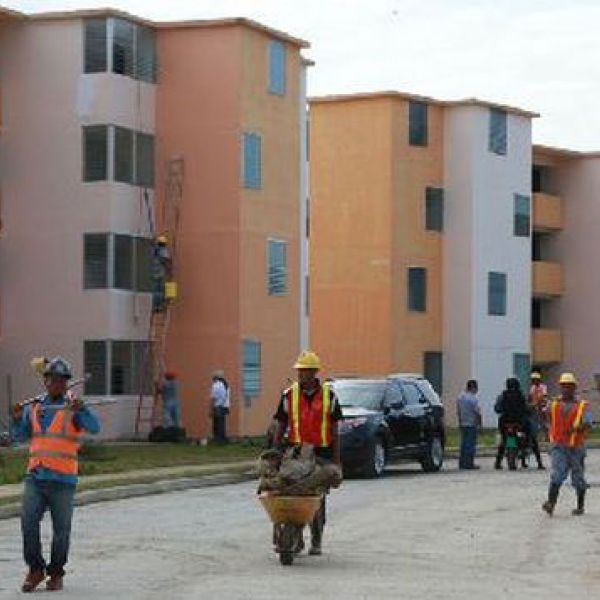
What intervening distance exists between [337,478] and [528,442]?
17.5 meters

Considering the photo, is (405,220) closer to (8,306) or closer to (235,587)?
(8,306)

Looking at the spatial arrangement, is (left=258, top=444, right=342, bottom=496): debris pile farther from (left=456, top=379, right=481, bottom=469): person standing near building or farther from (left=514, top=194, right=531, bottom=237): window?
(left=514, top=194, right=531, bottom=237): window

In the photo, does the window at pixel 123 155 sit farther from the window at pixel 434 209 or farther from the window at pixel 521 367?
the window at pixel 521 367

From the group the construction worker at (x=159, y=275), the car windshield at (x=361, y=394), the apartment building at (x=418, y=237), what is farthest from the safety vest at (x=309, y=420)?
the apartment building at (x=418, y=237)

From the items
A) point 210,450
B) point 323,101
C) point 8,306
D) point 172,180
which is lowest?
point 210,450

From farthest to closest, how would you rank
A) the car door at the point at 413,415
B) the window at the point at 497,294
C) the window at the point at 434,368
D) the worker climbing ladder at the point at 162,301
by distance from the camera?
the window at the point at 497,294 < the window at the point at 434,368 < the worker climbing ladder at the point at 162,301 < the car door at the point at 413,415

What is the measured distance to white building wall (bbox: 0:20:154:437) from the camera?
4428 centimetres

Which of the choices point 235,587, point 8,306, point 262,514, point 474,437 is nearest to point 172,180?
point 8,306

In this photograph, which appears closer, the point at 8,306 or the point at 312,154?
the point at 8,306

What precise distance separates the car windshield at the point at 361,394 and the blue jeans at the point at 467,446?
8.33 ft

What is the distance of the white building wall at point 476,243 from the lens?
60000mm

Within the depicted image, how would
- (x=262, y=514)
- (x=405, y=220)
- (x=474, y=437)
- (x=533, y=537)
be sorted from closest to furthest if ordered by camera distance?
(x=533, y=537) < (x=262, y=514) < (x=474, y=437) < (x=405, y=220)

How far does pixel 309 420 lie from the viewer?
1586cm

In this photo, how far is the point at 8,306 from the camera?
147ft
